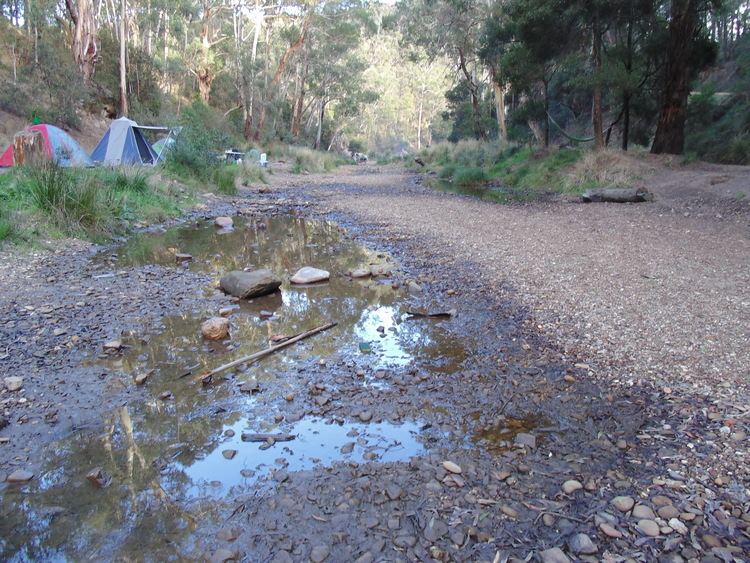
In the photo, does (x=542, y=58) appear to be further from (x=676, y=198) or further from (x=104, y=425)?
(x=104, y=425)

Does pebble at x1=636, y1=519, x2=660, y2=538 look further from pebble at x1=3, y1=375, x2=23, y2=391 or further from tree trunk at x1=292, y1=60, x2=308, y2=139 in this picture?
tree trunk at x1=292, y1=60, x2=308, y2=139

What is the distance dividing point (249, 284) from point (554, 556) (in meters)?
4.53

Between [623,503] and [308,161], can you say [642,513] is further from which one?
[308,161]

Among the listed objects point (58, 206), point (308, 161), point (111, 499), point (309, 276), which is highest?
point (308, 161)

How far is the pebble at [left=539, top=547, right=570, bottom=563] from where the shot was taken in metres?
2.25

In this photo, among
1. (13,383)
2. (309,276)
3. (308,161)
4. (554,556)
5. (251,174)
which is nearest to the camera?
(554,556)

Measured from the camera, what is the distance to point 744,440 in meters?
2.93

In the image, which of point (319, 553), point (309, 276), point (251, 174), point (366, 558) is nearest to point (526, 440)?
point (366, 558)

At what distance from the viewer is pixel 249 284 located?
20.0ft

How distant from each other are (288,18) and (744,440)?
34451mm

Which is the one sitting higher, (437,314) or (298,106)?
(298,106)

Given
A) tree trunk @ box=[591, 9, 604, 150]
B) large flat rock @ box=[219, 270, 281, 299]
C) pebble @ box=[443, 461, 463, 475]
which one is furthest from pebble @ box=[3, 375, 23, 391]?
tree trunk @ box=[591, 9, 604, 150]

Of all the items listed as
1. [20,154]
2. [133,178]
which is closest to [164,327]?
[133,178]

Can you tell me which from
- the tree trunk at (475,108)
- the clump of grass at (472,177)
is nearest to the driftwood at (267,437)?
the clump of grass at (472,177)
